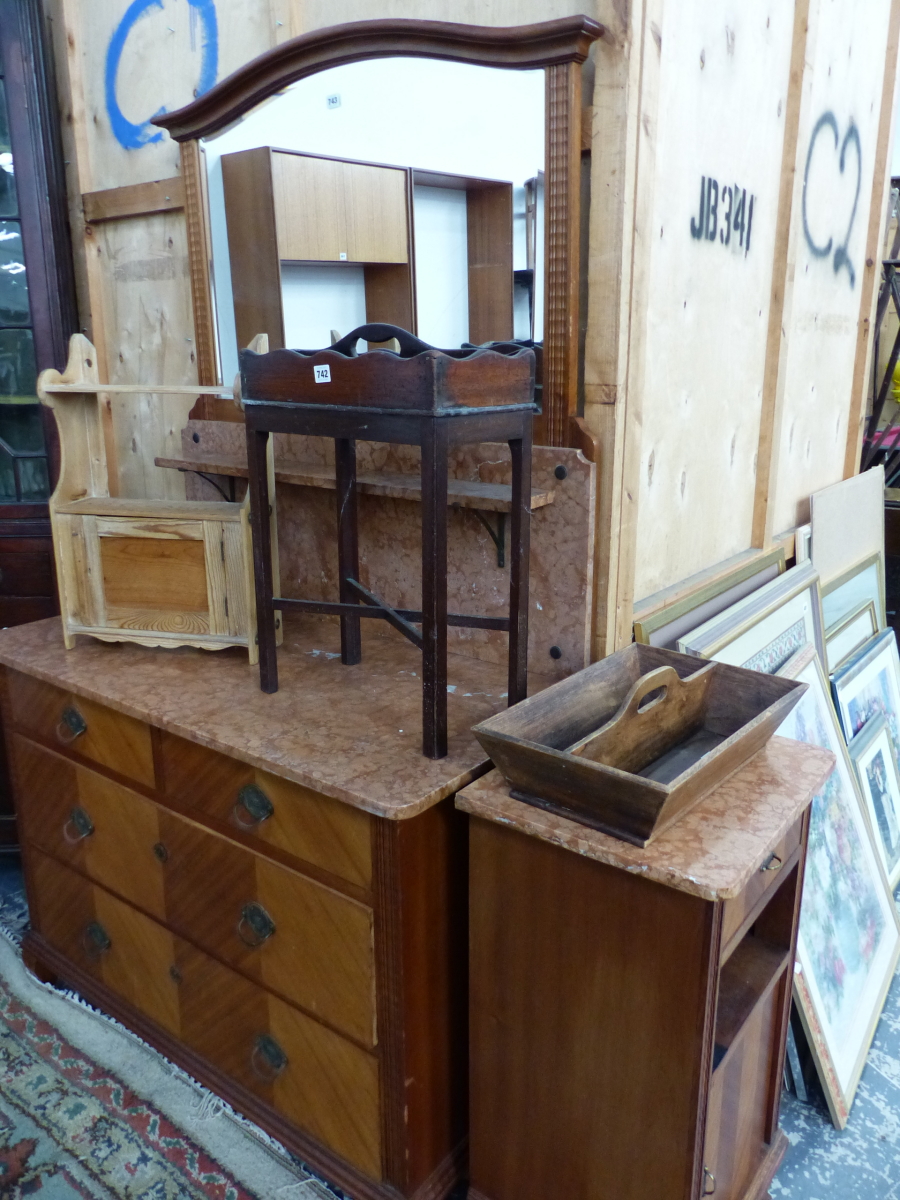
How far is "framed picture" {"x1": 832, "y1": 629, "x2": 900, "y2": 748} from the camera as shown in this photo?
2.45 metres

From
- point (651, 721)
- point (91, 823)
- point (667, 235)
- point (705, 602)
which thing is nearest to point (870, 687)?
point (705, 602)

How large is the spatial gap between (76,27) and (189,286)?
0.73m

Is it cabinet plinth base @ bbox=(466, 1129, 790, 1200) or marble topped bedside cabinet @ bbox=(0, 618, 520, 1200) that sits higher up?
marble topped bedside cabinet @ bbox=(0, 618, 520, 1200)

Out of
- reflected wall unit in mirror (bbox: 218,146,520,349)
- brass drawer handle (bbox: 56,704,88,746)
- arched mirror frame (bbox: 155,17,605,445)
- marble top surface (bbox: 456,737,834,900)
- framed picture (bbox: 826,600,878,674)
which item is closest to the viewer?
marble top surface (bbox: 456,737,834,900)

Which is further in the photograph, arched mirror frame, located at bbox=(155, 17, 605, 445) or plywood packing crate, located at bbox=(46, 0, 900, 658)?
plywood packing crate, located at bbox=(46, 0, 900, 658)

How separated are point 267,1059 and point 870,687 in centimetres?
189

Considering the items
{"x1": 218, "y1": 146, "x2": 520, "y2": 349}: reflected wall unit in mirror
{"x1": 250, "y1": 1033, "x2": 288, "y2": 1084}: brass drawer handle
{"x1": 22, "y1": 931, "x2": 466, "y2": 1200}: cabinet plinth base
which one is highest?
{"x1": 218, "y1": 146, "x2": 520, "y2": 349}: reflected wall unit in mirror

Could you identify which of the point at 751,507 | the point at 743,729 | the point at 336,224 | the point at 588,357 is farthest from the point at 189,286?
the point at 743,729

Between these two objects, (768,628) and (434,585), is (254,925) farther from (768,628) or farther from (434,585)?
(768,628)

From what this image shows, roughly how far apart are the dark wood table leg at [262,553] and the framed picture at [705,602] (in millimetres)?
733

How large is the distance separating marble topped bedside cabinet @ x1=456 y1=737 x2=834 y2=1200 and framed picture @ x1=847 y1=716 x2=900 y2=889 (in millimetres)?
952

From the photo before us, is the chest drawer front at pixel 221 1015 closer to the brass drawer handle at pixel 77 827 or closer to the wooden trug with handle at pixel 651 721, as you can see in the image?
the brass drawer handle at pixel 77 827

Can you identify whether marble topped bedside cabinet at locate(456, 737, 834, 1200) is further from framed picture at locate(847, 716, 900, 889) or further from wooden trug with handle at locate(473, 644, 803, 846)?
framed picture at locate(847, 716, 900, 889)

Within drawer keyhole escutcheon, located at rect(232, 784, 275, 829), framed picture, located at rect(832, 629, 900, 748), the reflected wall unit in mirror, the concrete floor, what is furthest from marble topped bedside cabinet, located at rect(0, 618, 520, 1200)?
framed picture, located at rect(832, 629, 900, 748)
